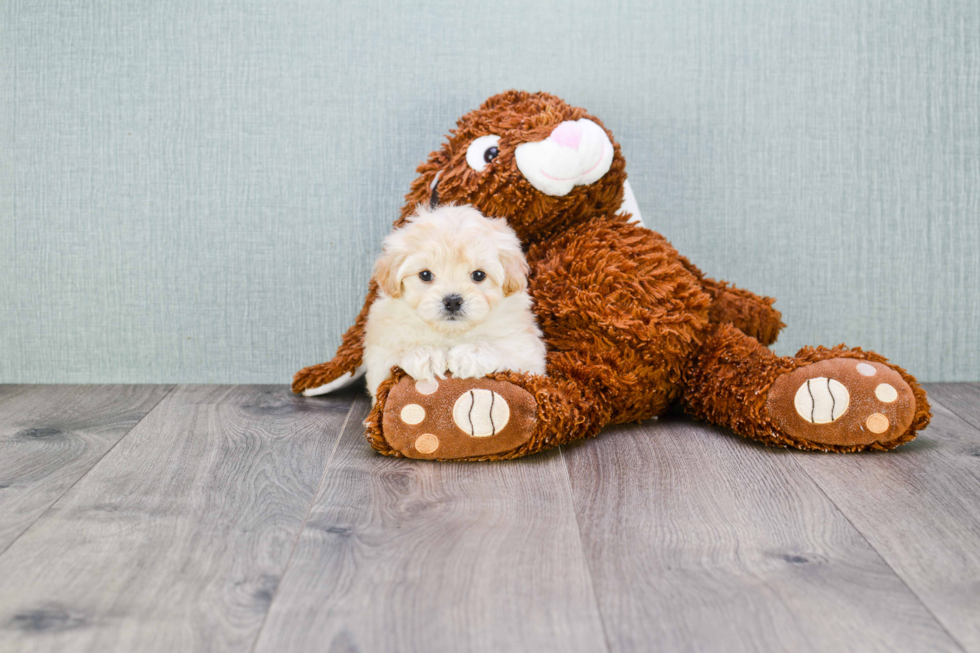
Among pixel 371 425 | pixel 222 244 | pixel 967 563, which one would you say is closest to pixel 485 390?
pixel 371 425

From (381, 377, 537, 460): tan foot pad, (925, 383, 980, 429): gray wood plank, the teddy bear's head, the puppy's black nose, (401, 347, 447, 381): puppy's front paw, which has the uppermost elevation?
the teddy bear's head

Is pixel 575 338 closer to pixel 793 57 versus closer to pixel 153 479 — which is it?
pixel 153 479

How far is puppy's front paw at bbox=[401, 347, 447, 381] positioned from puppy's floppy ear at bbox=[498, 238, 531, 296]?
15cm

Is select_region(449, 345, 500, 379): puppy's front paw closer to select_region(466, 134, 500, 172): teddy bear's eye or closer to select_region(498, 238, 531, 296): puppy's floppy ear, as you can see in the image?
select_region(498, 238, 531, 296): puppy's floppy ear

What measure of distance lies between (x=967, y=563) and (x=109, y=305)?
1.59 meters

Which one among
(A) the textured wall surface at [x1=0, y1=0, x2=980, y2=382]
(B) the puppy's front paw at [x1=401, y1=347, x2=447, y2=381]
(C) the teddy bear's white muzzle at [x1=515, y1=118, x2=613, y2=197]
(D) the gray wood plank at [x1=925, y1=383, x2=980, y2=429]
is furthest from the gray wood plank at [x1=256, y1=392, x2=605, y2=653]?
(D) the gray wood plank at [x1=925, y1=383, x2=980, y2=429]

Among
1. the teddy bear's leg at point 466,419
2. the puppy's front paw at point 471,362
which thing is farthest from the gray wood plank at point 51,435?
the puppy's front paw at point 471,362

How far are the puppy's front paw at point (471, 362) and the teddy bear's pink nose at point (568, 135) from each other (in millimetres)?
384

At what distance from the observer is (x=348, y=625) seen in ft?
2.39

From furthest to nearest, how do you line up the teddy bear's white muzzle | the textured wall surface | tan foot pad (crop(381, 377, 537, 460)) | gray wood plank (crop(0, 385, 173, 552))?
the textured wall surface
the teddy bear's white muzzle
tan foot pad (crop(381, 377, 537, 460))
gray wood plank (crop(0, 385, 173, 552))

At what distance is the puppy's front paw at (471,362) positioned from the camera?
1.19m

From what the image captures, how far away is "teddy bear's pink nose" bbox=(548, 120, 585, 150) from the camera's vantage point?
1.33m

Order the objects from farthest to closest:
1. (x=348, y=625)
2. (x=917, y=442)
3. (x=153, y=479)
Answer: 1. (x=917, y=442)
2. (x=153, y=479)
3. (x=348, y=625)

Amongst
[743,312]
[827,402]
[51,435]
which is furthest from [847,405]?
[51,435]
